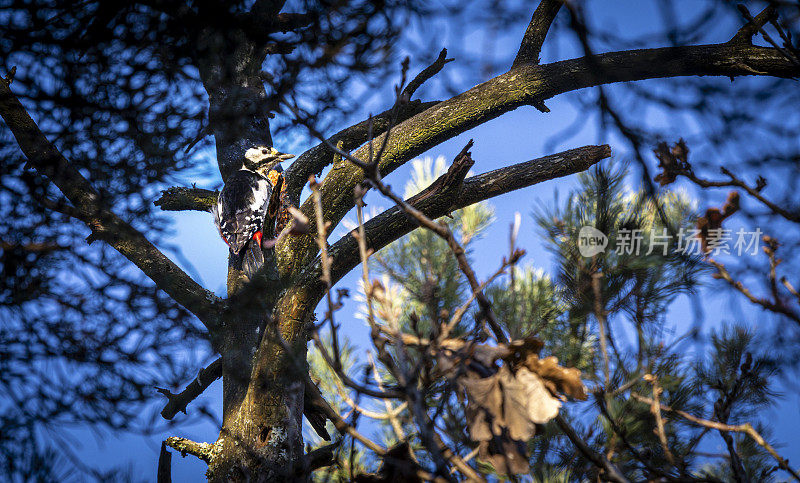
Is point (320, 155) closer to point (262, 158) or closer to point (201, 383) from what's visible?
point (262, 158)

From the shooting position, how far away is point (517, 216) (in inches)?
19.5

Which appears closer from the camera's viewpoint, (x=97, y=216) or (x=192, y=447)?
(x=97, y=216)

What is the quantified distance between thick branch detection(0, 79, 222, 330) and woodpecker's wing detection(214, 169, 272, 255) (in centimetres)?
30

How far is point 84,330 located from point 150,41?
20.6 inches

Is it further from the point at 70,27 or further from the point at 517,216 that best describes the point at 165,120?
the point at 517,216

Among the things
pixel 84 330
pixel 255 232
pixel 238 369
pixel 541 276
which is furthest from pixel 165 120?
pixel 541 276

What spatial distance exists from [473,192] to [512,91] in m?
0.33

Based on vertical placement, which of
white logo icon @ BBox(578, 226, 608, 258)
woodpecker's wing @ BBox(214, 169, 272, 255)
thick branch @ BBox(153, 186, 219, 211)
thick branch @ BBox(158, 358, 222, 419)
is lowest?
white logo icon @ BBox(578, 226, 608, 258)

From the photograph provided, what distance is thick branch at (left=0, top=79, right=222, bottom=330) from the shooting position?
1.14m

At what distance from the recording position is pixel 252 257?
195 centimetres

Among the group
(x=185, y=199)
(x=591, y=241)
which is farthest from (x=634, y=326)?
(x=185, y=199)

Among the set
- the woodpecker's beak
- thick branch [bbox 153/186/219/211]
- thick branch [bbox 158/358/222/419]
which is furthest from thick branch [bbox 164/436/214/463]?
the woodpecker's beak

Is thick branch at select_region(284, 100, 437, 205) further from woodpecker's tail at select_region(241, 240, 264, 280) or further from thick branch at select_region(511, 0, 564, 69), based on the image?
thick branch at select_region(511, 0, 564, 69)

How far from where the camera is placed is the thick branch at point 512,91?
158 centimetres
